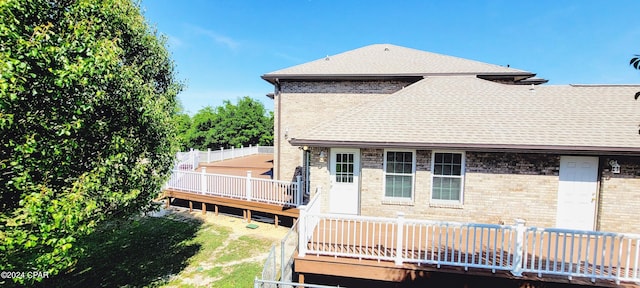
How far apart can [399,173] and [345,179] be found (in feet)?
5.38

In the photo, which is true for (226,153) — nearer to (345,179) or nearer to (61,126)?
(345,179)

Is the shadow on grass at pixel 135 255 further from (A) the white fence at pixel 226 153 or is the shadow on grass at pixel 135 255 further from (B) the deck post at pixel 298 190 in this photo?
(A) the white fence at pixel 226 153

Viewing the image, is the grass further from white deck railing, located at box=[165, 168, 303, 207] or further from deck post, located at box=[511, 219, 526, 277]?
deck post, located at box=[511, 219, 526, 277]

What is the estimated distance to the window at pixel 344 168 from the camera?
846cm

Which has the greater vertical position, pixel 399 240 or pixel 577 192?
pixel 577 192

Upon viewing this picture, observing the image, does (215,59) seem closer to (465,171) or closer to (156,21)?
(156,21)

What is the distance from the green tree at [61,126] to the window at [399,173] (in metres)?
6.39

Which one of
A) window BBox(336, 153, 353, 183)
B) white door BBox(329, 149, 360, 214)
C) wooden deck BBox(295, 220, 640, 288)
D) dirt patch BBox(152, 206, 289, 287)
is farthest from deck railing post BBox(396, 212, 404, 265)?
dirt patch BBox(152, 206, 289, 287)

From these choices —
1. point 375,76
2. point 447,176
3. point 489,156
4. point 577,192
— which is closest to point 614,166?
point 577,192

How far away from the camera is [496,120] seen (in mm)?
8219

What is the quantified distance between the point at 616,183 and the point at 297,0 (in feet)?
69.4

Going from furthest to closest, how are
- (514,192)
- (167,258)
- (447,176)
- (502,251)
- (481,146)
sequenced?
1. (167,258)
2. (447,176)
3. (514,192)
4. (481,146)
5. (502,251)

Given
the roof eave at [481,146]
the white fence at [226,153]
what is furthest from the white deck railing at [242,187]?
the white fence at [226,153]

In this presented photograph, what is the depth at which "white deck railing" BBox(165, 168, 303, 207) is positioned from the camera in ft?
34.7
